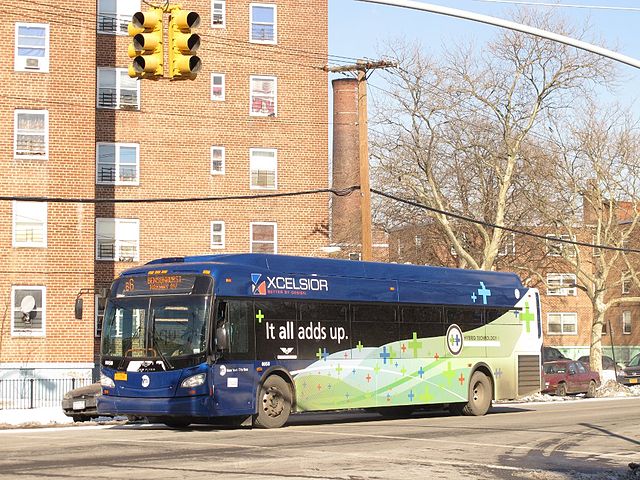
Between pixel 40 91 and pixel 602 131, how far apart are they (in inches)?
983

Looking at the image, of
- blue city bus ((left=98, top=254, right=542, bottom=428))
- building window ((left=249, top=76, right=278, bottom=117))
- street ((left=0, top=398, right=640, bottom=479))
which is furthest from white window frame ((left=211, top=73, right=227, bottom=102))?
street ((left=0, top=398, right=640, bottom=479))

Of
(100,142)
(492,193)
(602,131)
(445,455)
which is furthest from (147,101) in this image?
(445,455)

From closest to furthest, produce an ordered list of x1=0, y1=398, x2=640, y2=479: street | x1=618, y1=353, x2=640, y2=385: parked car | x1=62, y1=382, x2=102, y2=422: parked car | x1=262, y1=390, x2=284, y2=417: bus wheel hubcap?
1. x1=0, y1=398, x2=640, y2=479: street
2. x1=262, y1=390, x2=284, y2=417: bus wheel hubcap
3. x1=62, y1=382, x2=102, y2=422: parked car
4. x1=618, y1=353, x2=640, y2=385: parked car

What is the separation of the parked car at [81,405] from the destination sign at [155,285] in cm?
A: 432

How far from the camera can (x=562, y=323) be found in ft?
263

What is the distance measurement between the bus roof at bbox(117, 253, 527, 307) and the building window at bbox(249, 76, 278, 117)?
17503 mm

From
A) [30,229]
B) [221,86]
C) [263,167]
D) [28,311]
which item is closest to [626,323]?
[263,167]

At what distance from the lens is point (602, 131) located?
50.9 metres

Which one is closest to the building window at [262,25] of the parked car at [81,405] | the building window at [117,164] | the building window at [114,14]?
the building window at [114,14]

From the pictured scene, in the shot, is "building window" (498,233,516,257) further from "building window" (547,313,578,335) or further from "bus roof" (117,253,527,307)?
"bus roof" (117,253,527,307)

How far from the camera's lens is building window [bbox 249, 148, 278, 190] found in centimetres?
4394

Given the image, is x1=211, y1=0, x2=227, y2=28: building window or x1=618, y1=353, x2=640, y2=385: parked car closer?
x1=211, y1=0, x2=227, y2=28: building window

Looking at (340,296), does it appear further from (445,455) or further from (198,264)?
(445,455)

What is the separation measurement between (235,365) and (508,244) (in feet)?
123
